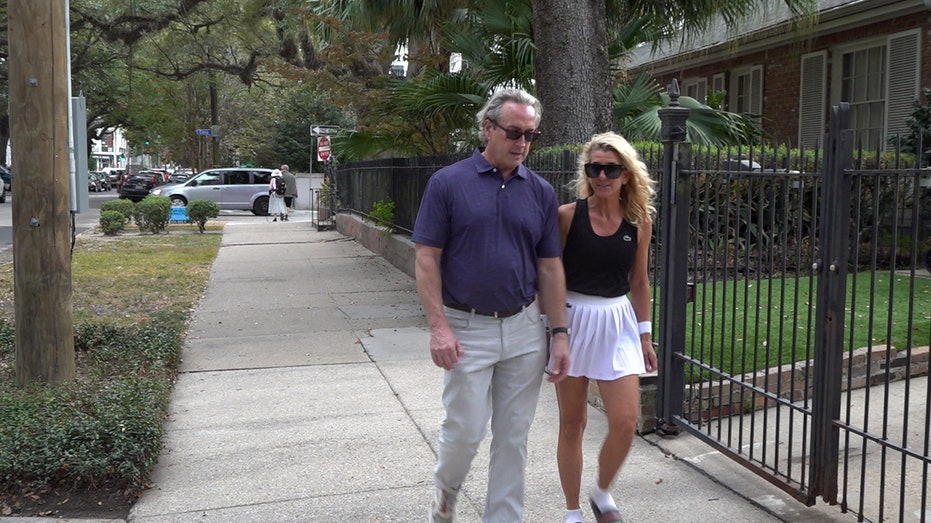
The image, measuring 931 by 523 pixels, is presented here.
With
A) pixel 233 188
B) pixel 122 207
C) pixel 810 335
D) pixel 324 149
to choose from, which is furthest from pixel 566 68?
pixel 233 188

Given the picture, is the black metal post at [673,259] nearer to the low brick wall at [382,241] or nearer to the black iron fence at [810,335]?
the black iron fence at [810,335]

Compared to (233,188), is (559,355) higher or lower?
lower

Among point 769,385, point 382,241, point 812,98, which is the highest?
point 812,98

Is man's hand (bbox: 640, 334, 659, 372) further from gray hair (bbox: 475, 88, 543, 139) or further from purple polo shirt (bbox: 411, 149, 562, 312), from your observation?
gray hair (bbox: 475, 88, 543, 139)

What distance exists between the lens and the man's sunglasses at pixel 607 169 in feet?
12.5

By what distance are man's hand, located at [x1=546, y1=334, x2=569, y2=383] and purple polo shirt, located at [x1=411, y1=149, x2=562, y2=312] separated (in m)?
0.22

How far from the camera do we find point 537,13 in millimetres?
9219

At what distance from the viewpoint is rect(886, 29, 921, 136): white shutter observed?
12531mm

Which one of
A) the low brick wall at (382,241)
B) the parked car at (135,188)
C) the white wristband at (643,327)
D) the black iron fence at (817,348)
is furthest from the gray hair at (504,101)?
the parked car at (135,188)

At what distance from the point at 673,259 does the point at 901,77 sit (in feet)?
30.5

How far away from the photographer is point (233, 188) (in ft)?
99.0

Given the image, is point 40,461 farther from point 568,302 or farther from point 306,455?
point 568,302

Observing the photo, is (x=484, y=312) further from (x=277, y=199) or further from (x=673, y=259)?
(x=277, y=199)

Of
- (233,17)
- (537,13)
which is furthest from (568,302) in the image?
(233,17)
